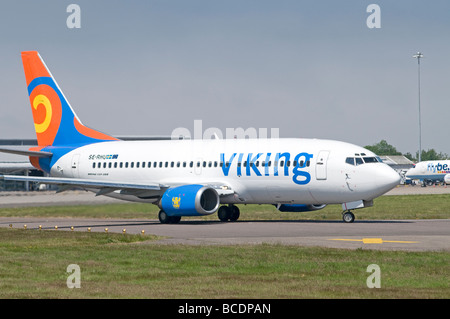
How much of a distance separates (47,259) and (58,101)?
2720 centimetres

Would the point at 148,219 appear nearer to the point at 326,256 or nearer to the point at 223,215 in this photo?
the point at 223,215

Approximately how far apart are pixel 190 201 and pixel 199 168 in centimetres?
382

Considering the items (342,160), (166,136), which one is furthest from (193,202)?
(166,136)

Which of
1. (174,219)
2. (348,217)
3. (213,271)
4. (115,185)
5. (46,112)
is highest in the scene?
(46,112)

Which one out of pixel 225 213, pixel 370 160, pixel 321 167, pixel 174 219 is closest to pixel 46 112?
pixel 174 219

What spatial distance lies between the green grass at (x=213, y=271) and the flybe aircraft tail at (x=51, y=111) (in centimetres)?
2140

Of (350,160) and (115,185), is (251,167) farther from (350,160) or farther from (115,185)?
(115,185)

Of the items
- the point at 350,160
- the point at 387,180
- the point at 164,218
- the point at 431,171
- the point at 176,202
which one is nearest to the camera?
the point at 387,180

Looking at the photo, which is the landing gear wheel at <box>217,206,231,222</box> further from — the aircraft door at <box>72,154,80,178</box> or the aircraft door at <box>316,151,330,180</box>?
the aircraft door at <box>72,154,80,178</box>

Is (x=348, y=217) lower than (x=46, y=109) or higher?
lower

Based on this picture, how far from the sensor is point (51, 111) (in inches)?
1871

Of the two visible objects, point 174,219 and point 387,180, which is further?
point 174,219

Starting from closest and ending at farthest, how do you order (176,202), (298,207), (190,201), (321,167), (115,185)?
(321,167) < (190,201) < (176,202) < (115,185) < (298,207)

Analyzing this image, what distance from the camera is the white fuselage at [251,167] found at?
3625 centimetres
